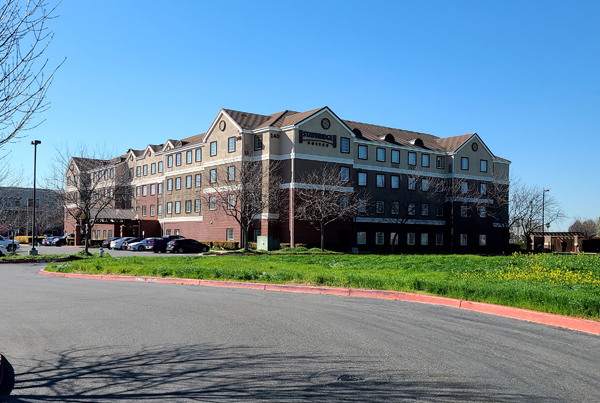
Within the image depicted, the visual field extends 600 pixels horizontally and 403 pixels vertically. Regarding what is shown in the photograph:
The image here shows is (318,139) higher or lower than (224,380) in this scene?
higher

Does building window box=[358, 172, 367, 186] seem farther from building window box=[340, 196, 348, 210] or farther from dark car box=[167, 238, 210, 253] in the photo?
dark car box=[167, 238, 210, 253]

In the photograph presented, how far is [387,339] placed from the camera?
891cm

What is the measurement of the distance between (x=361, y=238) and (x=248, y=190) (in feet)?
48.1

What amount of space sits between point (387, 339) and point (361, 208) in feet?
161

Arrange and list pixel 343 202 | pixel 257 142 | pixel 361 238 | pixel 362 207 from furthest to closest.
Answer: pixel 361 238 < pixel 362 207 < pixel 257 142 < pixel 343 202

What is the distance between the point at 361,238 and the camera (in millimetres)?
58406

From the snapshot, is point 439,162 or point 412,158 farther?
point 439,162

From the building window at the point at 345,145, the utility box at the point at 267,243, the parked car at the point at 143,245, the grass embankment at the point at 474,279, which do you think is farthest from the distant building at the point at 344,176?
the grass embankment at the point at 474,279

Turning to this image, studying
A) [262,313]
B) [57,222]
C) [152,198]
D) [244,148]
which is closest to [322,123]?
[244,148]

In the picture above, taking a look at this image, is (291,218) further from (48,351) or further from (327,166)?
(48,351)

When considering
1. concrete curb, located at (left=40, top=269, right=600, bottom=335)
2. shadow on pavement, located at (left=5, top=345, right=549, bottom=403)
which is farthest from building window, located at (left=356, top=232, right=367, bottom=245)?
shadow on pavement, located at (left=5, top=345, right=549, bottom=403)

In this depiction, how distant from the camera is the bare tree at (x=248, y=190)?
163 ft

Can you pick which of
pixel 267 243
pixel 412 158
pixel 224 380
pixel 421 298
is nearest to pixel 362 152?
pixel 412 158

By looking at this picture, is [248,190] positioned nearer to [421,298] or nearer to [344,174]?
[344,174]
